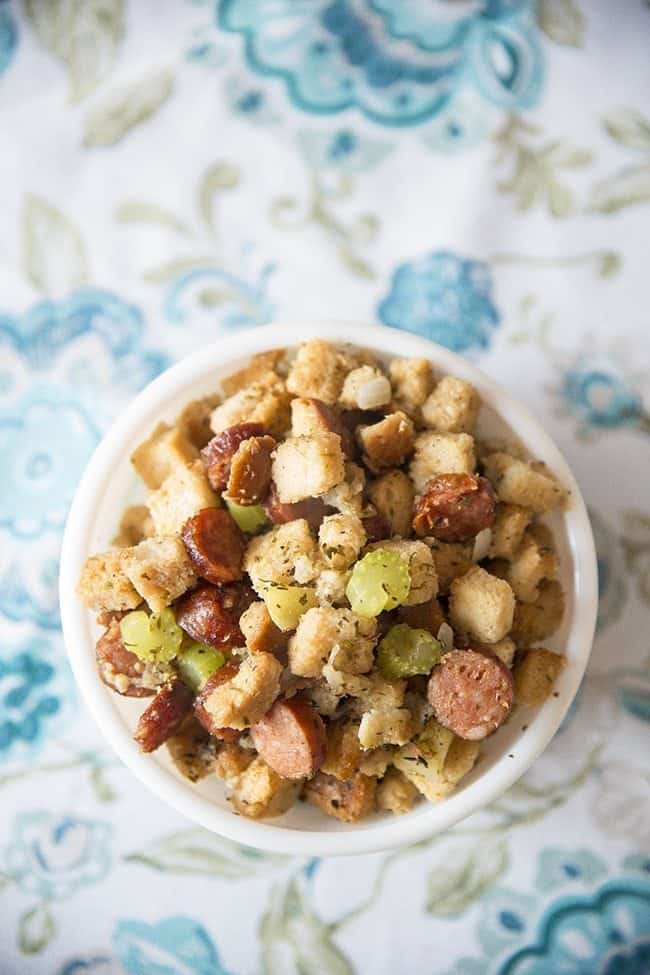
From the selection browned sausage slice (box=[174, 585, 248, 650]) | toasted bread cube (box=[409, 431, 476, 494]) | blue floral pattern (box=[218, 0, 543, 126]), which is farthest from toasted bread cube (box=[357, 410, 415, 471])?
blue floral pattern (box=[218, 0, 543, 126])

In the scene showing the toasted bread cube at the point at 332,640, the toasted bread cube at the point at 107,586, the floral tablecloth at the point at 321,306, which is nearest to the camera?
the toasted bread cube at the point at 332,640

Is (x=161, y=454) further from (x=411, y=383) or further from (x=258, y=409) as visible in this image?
(x=411, y=383)

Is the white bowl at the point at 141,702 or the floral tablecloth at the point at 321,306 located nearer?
the white bowl at the point at 141,702

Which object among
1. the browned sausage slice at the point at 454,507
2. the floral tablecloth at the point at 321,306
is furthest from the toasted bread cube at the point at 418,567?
the floral tablecloth at the point at 321,306

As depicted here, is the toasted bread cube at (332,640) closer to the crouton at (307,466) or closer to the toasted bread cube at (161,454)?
Answer: the crouton at (307,466)

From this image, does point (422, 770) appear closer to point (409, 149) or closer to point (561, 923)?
point (561, 923)

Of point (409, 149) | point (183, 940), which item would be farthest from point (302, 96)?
point (183, 940)

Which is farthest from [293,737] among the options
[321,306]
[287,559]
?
[321,306]
